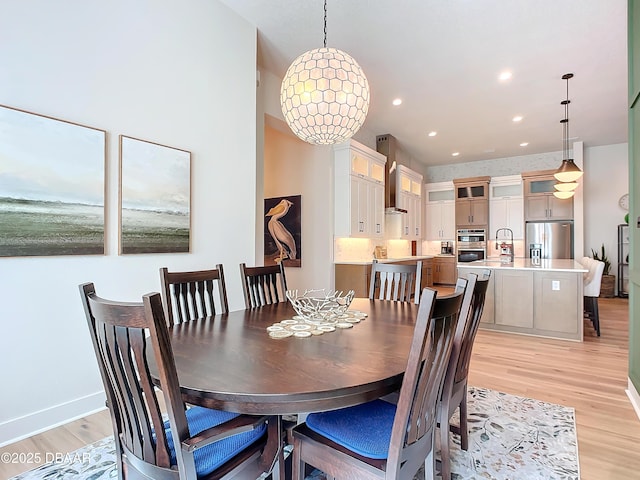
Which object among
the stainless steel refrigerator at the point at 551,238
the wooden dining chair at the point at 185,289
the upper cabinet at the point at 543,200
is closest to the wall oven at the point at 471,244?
the stainless steel refrigerator at the point at 551,238

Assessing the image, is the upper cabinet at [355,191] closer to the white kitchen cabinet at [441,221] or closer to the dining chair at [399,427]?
the white kitchen cabinet at [441,221]

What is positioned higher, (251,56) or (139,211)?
(251,56)

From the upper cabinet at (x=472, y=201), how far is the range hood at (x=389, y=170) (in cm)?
260

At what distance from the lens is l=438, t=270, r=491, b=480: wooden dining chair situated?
4.65 ft

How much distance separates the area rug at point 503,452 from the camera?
1.76 meters

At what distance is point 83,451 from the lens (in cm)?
196

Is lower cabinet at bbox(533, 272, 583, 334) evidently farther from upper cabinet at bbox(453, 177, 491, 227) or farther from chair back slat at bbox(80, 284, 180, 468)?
chair back slat at bbox(80, 284, 180, 468)

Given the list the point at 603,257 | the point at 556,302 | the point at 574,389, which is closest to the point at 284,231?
the point at 556,302

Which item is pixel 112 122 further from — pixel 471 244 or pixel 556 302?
pixel 471 244

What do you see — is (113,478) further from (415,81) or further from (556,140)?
(556,140)

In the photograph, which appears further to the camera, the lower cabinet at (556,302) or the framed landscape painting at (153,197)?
the lower cabinet at (556,302)

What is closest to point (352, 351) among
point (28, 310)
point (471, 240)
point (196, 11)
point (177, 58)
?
point (28, 310)

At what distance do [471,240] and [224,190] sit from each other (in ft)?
23.3

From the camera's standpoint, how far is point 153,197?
9.09ft
